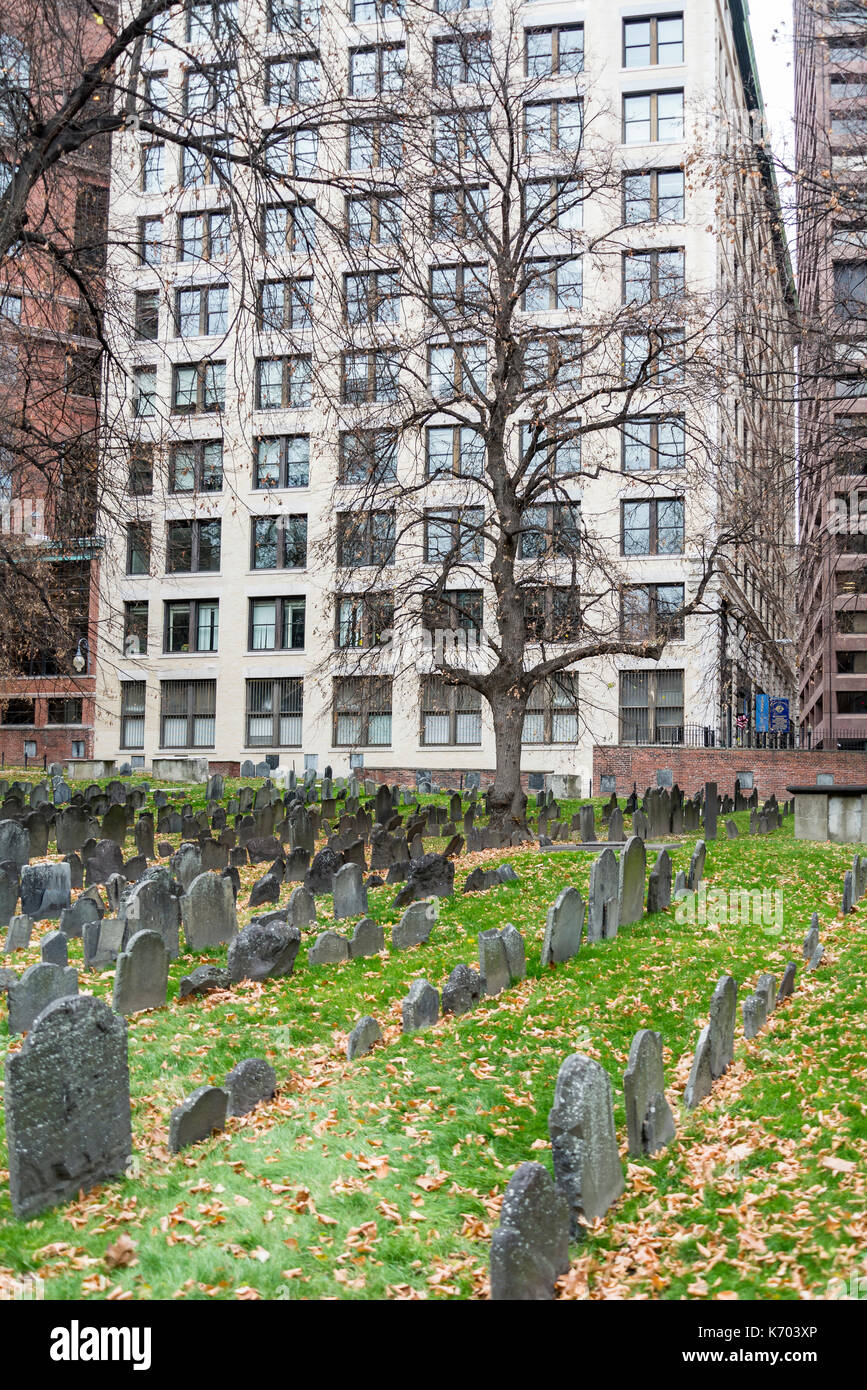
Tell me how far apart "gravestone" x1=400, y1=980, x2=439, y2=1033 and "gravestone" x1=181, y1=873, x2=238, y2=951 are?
9.03 feet

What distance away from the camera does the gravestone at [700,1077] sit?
5793 millimetres

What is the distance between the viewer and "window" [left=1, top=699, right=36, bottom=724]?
1856 inches

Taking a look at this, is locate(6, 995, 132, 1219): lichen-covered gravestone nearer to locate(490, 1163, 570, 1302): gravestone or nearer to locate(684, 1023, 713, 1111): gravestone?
locate(490, 1163, 570, 1302): gravestone

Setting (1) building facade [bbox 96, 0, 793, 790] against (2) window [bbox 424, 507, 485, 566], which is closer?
(2) window [bbox 424, 507, 485, 566]

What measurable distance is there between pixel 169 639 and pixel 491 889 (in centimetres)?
3236

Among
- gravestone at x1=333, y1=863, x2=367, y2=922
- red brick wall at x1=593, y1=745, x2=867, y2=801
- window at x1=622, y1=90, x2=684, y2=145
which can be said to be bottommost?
gravestone at x1=333, y1=863, x2=367, y2=922

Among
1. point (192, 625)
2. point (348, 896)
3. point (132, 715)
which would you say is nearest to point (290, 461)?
point (192, 625)

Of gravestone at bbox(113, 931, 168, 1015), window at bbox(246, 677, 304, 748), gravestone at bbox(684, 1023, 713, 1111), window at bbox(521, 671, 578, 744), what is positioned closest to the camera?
gravestone at bbox(684, 1023, 713, 1111)

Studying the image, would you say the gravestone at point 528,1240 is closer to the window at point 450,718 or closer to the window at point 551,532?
the window at point 551,532

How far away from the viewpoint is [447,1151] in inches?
218

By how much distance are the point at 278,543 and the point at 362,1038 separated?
1420 inches

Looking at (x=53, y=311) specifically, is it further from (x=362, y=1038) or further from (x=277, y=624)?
(x=277, y=624)

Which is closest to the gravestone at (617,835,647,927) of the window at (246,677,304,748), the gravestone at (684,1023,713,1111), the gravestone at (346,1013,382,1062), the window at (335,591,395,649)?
the gravestone at (346,1013,382,1062)

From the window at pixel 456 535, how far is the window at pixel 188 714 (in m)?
10.9
